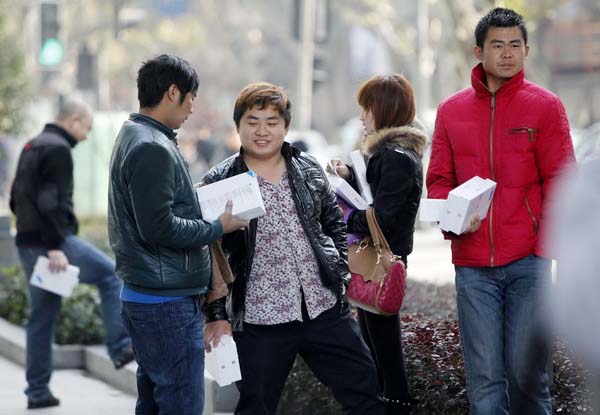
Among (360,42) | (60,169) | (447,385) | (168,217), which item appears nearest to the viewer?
(168,217)

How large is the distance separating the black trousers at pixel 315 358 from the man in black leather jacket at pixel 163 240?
0.30 m

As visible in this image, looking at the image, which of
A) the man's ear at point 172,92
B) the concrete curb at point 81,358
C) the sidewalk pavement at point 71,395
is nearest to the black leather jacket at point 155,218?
the man's ear at point 172,92

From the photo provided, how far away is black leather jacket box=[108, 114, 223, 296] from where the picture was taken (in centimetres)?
501

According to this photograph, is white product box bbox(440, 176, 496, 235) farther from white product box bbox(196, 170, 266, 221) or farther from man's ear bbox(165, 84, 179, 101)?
man's ear bbox(165, 84, 179, 101)

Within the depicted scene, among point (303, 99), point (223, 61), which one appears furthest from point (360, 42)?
point (303, 99)

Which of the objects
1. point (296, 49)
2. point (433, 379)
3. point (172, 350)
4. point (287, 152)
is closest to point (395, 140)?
point (287, 152)

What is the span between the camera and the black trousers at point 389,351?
20.1ft

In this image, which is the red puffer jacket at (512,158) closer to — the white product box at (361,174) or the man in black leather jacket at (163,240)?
the white product box at (361,174)

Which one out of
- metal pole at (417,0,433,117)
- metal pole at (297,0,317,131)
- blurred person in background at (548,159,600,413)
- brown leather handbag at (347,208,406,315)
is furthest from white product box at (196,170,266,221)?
metal pole at (417,0,433,117)

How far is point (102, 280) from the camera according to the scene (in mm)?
8641

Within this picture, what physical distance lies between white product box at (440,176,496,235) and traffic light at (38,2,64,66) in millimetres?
12272

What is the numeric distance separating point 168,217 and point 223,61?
58.0 metres

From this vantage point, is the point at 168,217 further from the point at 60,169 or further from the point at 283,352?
the point at 60,169

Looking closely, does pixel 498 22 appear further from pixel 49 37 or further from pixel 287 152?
pixel 49 37
